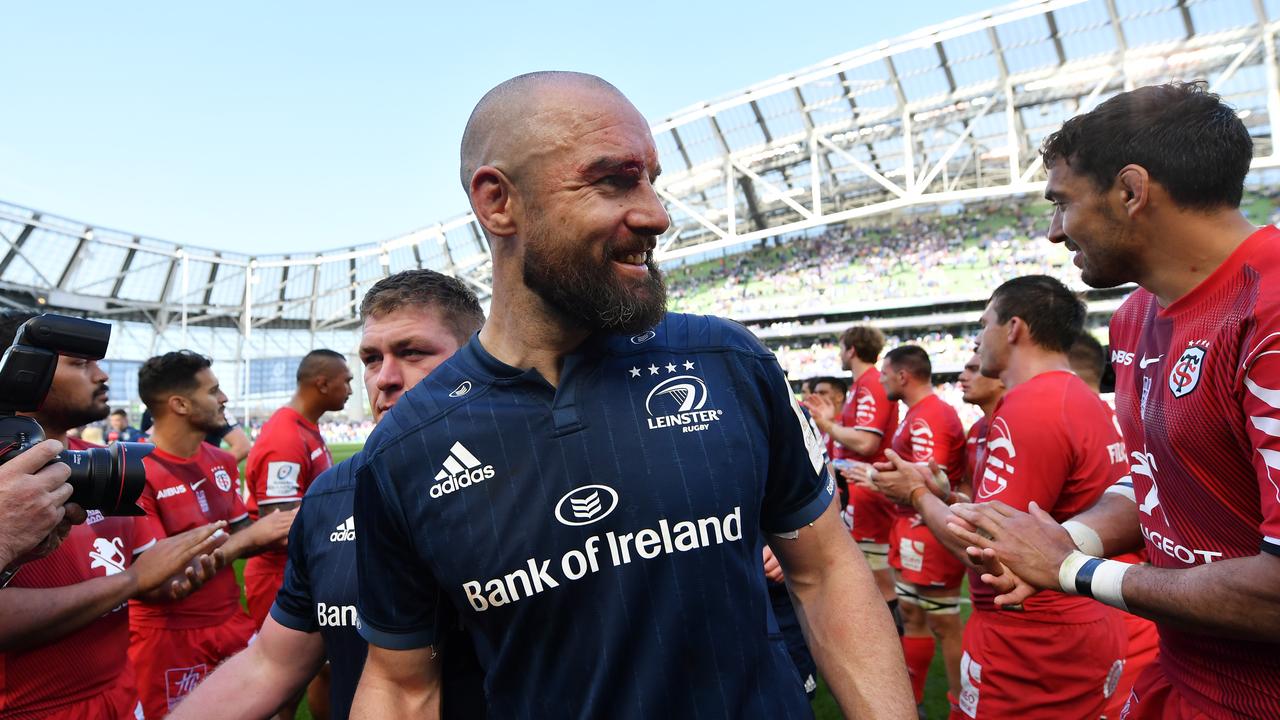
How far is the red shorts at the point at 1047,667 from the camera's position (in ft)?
11.4

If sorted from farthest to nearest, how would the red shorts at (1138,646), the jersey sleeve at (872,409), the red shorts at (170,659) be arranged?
1. the jersey sleeve at (872,409)
2. the red shorts at (170,659)
3. the red shorts at (1138,646)

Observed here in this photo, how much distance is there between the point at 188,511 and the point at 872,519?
604 centimetres

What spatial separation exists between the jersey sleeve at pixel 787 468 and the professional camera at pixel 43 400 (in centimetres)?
184

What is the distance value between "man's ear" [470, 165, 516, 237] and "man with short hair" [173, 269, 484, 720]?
89 centimetres

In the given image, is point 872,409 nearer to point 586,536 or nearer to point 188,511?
point 188,511

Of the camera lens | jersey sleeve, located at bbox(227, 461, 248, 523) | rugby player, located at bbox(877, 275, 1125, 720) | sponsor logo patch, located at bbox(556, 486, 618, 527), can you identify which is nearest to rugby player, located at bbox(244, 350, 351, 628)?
jersey sleeve, located at bbox(227, 461, 248, 523)

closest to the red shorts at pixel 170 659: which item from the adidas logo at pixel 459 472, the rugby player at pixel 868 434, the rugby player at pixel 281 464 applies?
the rugby player at pixel 281 464

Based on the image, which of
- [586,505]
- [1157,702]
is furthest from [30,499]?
[1157,702]

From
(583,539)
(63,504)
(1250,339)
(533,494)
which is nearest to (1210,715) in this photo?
(1250,339)

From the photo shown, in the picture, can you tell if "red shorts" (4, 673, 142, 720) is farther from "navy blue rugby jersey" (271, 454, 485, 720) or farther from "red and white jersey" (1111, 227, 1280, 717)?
"red and white jersey" (1111, 227, 1280, 717)

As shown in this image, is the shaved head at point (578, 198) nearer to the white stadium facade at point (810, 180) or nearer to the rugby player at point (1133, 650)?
the rugby player at point (1133, 650)

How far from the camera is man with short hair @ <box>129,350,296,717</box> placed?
15.0 feet

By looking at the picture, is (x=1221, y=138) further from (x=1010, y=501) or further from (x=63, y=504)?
(x=63, y=504)

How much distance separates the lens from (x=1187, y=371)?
199 centimetres
